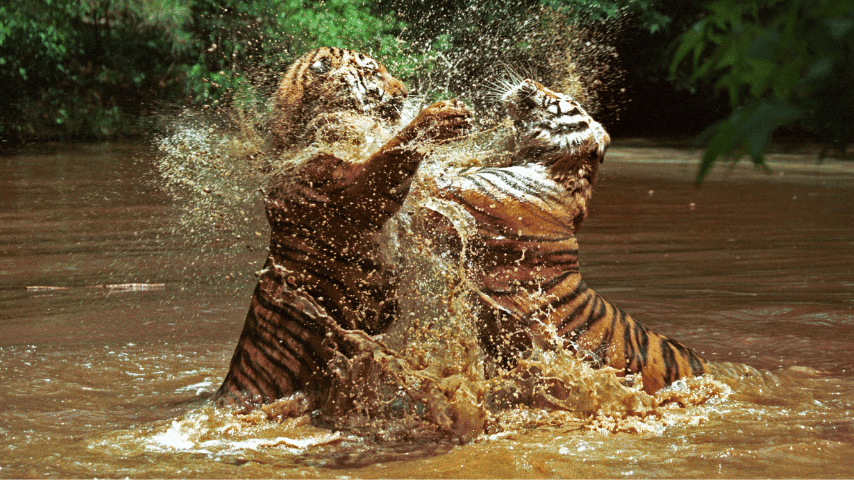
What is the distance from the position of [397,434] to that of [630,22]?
16.5m

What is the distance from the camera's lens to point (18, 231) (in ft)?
24.2

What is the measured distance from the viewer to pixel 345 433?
10.0 feet

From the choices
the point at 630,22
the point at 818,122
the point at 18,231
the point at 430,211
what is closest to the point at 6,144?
the point at 18,231

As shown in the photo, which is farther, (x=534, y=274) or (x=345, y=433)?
(x=534, y=274)

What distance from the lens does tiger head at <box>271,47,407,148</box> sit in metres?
3.10

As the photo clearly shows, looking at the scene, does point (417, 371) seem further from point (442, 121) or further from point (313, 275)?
A: point (442, 121)

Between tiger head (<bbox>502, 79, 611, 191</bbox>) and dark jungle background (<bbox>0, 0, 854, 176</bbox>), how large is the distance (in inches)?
15.0

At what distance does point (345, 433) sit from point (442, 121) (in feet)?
3.69

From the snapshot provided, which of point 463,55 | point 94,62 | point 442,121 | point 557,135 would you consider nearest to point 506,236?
point 557,135

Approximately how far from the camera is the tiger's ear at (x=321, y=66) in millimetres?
3129

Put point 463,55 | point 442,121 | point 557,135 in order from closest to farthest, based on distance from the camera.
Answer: point 442,121 < point 557,135 < point 463,55

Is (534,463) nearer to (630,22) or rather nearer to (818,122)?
(818,122)

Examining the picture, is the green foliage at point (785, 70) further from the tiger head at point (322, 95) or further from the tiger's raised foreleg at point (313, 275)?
the tiger head at point (322, 95)

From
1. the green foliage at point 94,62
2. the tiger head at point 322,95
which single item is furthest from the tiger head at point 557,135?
the green foliage at point 94,62
